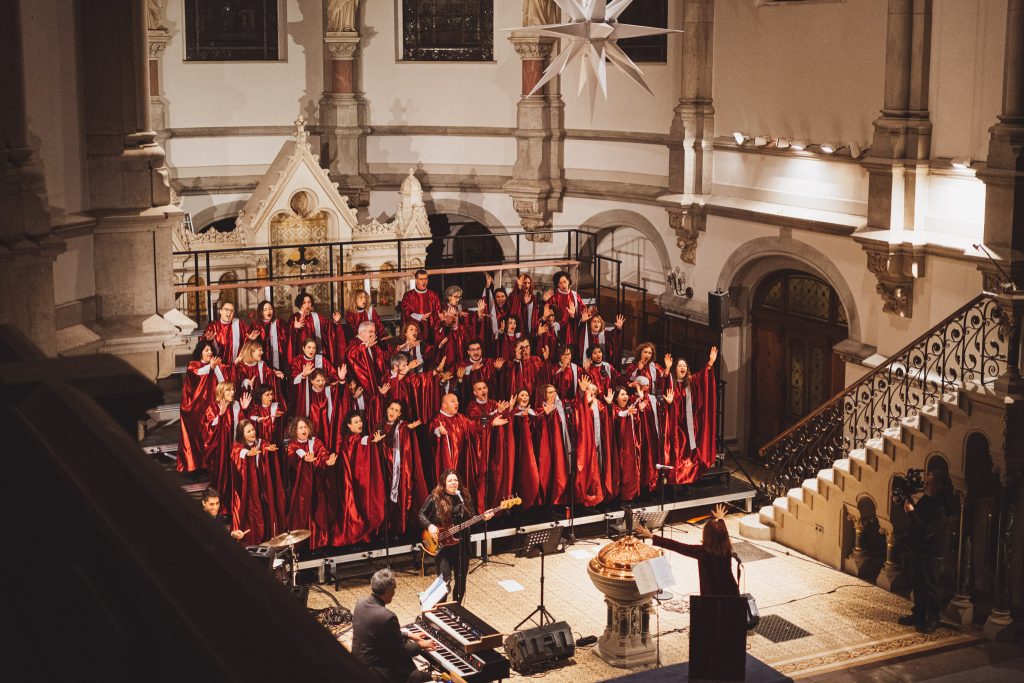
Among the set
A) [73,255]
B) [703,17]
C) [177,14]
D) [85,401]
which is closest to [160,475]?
[85,401]

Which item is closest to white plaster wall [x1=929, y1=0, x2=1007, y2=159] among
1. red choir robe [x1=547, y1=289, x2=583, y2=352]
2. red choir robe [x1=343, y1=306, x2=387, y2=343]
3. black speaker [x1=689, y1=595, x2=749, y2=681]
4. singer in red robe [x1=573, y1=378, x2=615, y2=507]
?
red choir robe [x1=547, y1=289, x2=583, y2=352]

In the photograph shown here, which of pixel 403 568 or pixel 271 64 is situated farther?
pixel 271 64

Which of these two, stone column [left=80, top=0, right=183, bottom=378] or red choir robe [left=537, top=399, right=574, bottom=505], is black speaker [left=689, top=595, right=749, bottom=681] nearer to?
stone column [left=80, top=0, right=183, bottom=378]

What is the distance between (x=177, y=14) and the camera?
766 inches

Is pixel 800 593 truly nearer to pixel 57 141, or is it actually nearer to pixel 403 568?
pixel 403 568

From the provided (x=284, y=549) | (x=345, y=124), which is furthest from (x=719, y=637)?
(x=345, y=124)

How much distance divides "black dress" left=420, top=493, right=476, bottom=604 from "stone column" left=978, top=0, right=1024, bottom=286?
5820mm

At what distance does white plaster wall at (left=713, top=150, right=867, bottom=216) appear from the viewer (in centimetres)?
1559

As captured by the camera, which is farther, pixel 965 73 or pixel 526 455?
pixel 965 73

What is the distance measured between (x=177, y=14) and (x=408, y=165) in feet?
13.4

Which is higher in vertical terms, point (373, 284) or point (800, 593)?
point (373, 284)

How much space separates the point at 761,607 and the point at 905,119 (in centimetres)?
575

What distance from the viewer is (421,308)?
15.3 m

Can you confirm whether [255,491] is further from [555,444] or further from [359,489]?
[555,444]
